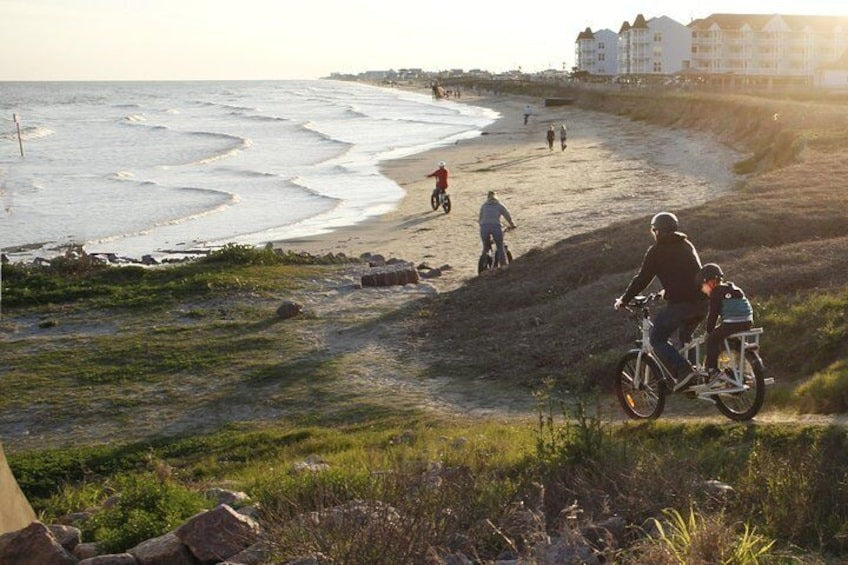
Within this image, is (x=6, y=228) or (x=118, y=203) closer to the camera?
(x=6, y=228)

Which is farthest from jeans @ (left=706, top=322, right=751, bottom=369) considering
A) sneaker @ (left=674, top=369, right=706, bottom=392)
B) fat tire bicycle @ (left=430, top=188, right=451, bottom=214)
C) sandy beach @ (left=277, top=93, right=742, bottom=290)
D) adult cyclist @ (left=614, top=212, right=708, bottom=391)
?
fat tire bicycle @ (left=430, top=188, right=451, bottom=214)

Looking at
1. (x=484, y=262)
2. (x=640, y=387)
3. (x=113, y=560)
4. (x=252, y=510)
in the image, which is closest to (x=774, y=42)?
(x=484, y=262)

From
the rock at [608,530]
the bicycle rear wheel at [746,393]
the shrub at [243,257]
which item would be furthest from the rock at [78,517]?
the shrub at [243,257]

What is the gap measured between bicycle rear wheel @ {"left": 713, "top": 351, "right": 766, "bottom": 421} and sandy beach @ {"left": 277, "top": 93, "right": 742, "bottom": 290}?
38.4 ft

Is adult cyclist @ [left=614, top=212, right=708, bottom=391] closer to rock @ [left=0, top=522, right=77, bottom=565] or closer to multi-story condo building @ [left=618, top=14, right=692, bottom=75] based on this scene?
rock @ [left=0, top=522, right=77, bottom=565]

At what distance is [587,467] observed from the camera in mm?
8023

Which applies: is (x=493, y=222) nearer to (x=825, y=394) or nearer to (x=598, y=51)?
(x=825, y=394)

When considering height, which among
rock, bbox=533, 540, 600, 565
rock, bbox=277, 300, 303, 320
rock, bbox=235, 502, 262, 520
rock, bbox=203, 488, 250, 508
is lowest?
rock, bbox=277, 300, 303, 320

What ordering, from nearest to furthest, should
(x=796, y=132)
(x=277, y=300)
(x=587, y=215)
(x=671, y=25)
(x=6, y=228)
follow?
(x=277, y=300), (x=587, y=215), (x=6, y=228), (x=796, y=132), (x=671, y=25)

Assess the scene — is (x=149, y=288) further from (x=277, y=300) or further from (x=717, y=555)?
(x=717, y=555)

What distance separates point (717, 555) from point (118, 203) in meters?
39.5

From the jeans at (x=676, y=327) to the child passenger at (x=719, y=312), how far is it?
25 cm

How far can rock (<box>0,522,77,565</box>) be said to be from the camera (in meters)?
7.30

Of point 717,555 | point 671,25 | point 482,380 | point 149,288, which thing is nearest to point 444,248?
point 149,288
